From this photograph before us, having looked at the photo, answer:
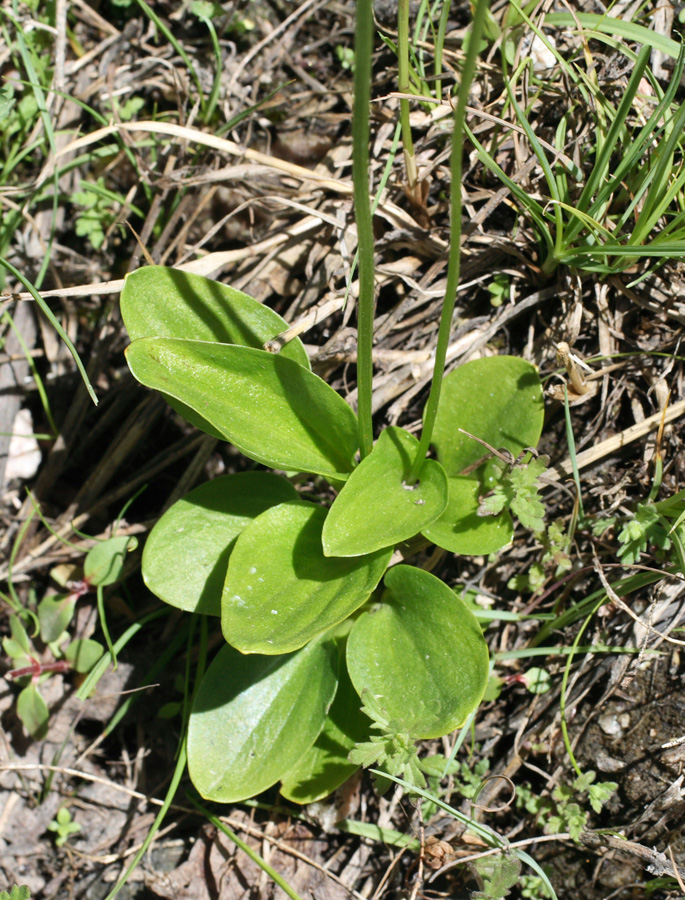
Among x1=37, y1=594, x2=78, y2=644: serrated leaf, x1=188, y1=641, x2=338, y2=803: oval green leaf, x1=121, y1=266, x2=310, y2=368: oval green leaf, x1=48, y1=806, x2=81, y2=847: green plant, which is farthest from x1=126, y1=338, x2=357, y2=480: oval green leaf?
x1=48, y1=806, x2=81, y2=847: green plant

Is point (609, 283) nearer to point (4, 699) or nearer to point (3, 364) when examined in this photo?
point (3, 364)

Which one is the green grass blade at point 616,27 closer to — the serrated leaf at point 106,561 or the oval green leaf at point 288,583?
the oval green leaf at point 288,583

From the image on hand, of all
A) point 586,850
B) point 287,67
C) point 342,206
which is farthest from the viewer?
point 287,67

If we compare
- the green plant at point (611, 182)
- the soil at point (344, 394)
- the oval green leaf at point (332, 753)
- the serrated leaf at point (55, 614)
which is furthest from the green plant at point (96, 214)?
the oval green leaf at point (332, 753)

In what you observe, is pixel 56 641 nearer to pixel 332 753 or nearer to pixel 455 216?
pixel 332 753

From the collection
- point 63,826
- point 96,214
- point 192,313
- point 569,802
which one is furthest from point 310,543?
point 96,214

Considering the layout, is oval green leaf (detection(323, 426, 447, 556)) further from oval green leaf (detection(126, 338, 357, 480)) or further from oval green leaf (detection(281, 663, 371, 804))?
oval green leaf (detection(281, 663, 371, 804))

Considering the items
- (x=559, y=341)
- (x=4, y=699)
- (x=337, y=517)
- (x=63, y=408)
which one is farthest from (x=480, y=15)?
(x=4, y=699)
